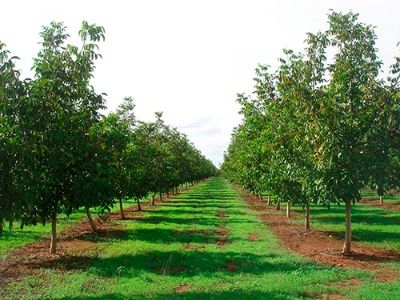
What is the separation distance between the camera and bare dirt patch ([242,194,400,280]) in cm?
1588

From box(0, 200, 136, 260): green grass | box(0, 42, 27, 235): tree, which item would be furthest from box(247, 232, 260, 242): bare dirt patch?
box(0, 42, 27, 235): tree

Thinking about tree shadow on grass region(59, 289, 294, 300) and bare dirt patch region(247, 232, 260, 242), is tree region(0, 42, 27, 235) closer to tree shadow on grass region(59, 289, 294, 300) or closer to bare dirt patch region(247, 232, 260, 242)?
tree shadow on grass region(59, 289, 294, 300)

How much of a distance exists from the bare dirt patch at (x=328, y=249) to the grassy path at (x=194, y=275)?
0.89m

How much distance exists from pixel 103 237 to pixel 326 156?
11743 millimetres

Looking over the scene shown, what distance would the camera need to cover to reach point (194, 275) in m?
14.1

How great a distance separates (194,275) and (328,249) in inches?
275

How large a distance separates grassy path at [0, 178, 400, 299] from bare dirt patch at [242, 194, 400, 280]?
0.89 metres

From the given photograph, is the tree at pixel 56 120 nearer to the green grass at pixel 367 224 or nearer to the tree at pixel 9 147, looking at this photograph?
the tree at pixel 9 147

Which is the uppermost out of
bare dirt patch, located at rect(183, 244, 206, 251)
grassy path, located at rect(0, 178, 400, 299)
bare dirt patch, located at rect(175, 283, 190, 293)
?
bare dirt patch, located at rect(183, 244, 206, 251)

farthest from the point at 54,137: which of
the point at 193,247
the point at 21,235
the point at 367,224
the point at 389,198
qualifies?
the point at 389,198

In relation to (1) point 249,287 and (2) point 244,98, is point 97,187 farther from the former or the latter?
(2) point 244,98

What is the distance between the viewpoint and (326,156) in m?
16.1

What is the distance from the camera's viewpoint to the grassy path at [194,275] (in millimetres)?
11992

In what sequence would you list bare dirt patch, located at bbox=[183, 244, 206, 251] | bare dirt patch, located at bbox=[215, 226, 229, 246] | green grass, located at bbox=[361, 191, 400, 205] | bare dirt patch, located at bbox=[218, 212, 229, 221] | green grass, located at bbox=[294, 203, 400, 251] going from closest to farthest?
bare dirt patch, located at bbox=[183, 244, 206, 251], bare dirt patch, located at bbox=[215, 226, 229, 246], green grass, located at bbox=[294, 203, 400, 251], bare dirt patch, located at bbox=[218, 212, 229, 221], green grass, located at bbox=[361, 191, 400, 205]
